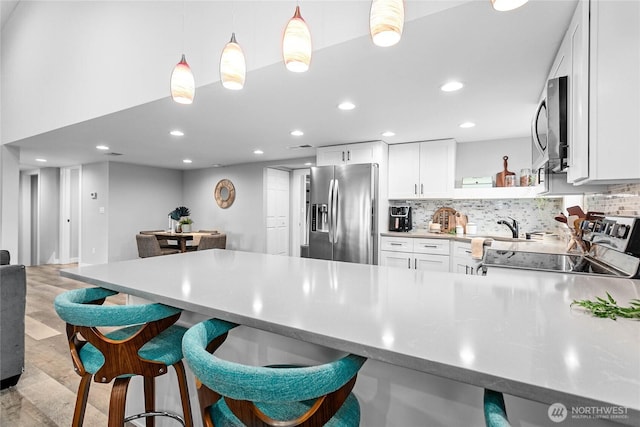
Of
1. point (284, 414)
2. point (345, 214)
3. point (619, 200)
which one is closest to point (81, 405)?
point (284, 414)

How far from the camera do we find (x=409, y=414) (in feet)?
3.16

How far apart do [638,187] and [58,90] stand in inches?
219

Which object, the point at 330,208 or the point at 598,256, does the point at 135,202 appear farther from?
the point at 598,256

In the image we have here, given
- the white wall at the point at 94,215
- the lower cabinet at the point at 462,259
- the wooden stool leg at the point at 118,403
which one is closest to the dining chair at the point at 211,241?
the white wall at the point at 94,215

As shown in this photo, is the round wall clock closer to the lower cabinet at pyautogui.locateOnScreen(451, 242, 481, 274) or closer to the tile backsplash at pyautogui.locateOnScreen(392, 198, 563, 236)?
the tile backsplash at pyautogui.locateOnScreen(392, 198, 563, 236)

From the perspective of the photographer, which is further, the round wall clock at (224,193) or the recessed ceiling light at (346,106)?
the round wall clock at (224,193)

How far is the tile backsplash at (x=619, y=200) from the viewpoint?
178cm

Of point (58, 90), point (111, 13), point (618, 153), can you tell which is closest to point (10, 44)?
point (58, 90)

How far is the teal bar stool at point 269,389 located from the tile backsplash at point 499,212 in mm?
3880

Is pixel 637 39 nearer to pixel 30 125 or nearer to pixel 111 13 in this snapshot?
pixel 111 13

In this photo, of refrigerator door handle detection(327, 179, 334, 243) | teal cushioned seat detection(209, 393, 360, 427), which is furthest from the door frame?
teal cushioned seat detection(209, 393, 360, 427)

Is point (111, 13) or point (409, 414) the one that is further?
point (111, 13)

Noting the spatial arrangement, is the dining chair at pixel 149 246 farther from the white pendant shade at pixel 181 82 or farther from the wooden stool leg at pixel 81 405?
the wooden stool leg at pixel 81 405

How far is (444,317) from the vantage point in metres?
0.90
